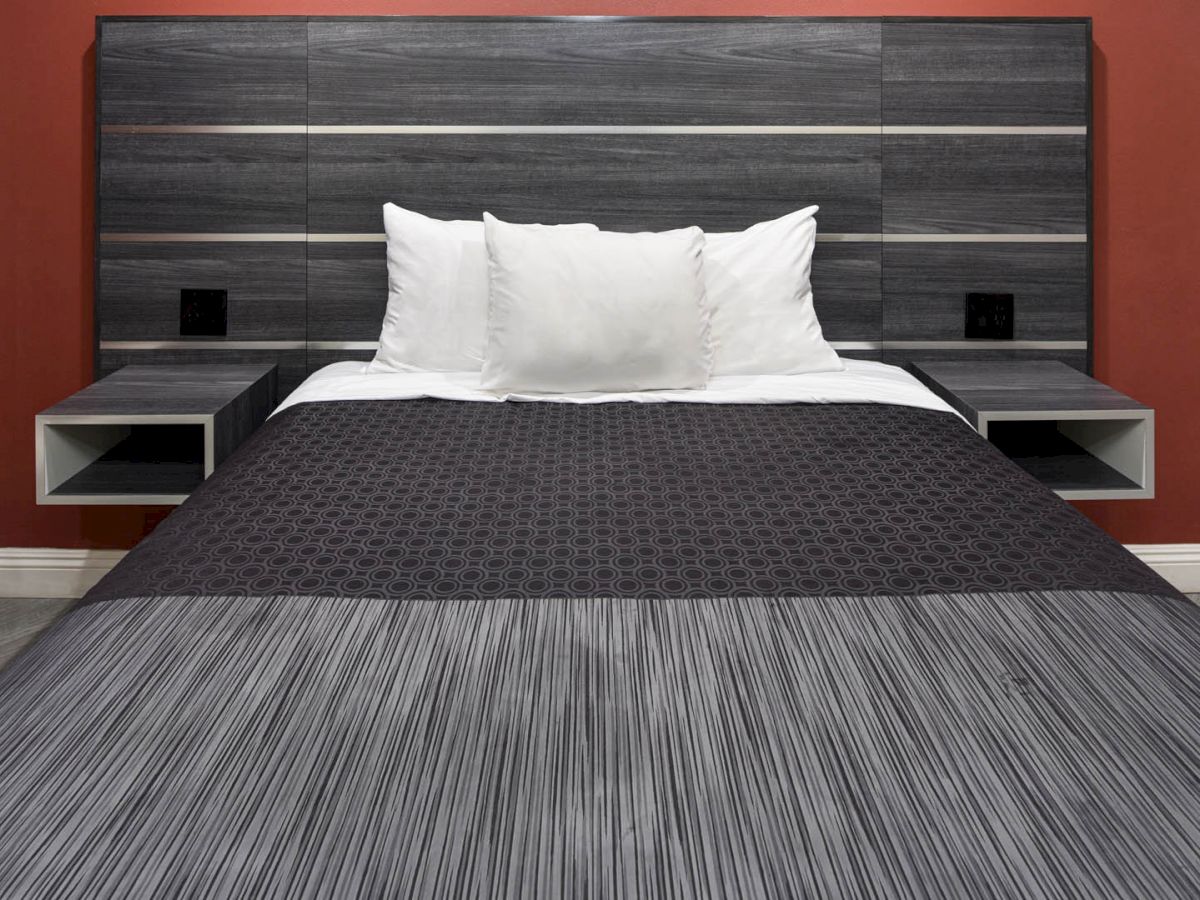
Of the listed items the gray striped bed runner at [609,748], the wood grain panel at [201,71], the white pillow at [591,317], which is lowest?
the gray striped bed runner at [609,748]

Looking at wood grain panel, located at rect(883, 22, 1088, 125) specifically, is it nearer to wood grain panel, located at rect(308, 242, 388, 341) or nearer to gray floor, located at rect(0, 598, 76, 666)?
wood grain panel, located at rect(308, 242, 388, 341)

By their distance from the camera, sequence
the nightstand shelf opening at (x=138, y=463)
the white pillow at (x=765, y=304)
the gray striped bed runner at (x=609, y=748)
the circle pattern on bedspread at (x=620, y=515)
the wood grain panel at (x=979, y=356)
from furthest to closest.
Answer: the wood grain panel at (x=979, y=356) → the white pillow at (x=765, y=304) → the nightstand shelf opening at (x=138, y=463) → the circle pattern on bedspread at (x=620, y=515) → the gray striped bed runner at (x=609, y=748)

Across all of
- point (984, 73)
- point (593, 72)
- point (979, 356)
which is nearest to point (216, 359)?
point (593, 72)

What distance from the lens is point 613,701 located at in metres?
0.98

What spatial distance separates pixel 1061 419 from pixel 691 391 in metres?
0.78

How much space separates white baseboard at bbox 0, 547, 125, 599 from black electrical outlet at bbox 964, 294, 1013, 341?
2.29m

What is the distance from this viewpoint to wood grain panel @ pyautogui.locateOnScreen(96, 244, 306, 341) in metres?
2.71

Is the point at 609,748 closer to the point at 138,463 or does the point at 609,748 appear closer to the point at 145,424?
the point at 145,424

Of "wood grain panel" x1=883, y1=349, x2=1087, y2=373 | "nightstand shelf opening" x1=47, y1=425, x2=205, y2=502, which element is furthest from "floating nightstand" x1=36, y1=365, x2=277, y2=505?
"wood grain panel" x1=883, y1=349, x2=1087, y2=373

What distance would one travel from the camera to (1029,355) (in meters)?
2.78

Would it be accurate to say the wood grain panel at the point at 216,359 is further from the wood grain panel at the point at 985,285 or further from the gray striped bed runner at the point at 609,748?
the gray striped bed runner at the point at 609,748

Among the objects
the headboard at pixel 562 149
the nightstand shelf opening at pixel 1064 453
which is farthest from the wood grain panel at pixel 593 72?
the nightstand shelf opening at pixel 1064 453

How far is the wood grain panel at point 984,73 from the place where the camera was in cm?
269

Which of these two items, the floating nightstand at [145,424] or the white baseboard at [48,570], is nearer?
the floating nightstand at [145,424]
